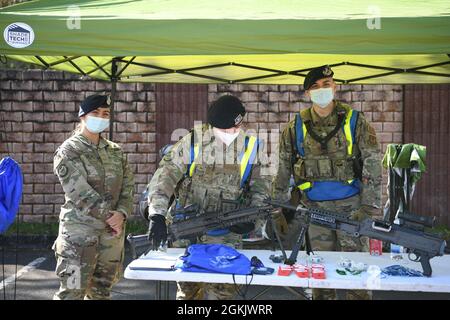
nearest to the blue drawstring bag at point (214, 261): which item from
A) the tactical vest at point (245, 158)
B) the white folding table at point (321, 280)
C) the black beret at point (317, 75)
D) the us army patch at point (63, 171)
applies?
the white folding table at point (321, 280)

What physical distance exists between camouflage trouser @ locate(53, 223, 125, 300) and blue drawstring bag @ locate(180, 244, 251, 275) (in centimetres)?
84

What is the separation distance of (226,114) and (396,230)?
126 cm

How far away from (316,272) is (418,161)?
2.55 meters

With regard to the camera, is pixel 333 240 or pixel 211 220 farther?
pixel 333 240

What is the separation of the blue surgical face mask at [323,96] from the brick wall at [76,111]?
4.35 meters

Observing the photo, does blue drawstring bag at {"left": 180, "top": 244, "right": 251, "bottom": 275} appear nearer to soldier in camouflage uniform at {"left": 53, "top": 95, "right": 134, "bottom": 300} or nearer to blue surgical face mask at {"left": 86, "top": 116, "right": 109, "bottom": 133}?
soldier in camouflage uniform at {"left": 53, "top": 95, "right": 134, "bottom": 300}

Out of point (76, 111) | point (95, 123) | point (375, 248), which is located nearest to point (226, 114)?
point (95, 123)

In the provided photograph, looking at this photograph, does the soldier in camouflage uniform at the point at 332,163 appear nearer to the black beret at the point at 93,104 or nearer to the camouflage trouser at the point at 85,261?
the camouflage trouser at the point at 85,261

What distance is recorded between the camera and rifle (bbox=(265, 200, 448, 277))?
3.26m

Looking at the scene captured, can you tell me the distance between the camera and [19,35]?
3.28 m

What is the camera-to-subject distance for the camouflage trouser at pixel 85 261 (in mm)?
3818

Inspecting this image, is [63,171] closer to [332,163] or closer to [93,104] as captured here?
[93,104]

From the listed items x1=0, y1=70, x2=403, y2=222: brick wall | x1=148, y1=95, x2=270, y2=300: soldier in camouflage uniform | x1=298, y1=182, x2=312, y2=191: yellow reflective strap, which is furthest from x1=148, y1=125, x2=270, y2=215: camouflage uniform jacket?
x1=0, y1=70, x2=403, y2=222: brick wall
